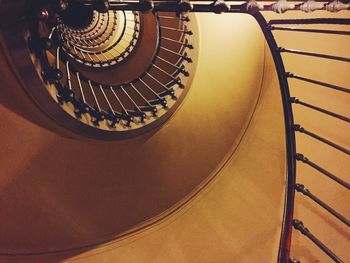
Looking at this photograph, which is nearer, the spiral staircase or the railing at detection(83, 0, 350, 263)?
the railing at detection(83, 0, 350, 263)

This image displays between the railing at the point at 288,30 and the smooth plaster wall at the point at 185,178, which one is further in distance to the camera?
the smooth plaster wall at the point at 185,178

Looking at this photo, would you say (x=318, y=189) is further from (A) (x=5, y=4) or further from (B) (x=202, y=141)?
(A) (x=5, y=4)

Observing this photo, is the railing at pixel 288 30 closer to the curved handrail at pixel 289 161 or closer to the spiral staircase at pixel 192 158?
the curved handrail at pixel 289 161

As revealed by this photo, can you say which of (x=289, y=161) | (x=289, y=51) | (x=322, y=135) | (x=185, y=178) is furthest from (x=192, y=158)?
(x=289, y=51)

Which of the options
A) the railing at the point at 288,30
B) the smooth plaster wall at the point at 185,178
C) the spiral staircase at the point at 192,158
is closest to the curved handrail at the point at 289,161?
the railing at the point at 288,30

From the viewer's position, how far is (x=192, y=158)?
176 inches

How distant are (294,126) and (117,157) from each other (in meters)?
2.32

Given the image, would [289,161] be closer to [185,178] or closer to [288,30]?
[288,30]

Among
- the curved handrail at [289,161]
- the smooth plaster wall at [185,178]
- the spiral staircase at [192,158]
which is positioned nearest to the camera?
the curved handrail at [289,161]

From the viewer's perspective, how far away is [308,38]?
11.8 ft

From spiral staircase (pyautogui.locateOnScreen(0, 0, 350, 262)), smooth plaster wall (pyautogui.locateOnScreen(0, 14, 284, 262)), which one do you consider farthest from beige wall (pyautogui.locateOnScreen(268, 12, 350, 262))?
smooth plaster wall (pyautogui.locateOnScreen(0, 14, 284, 262))

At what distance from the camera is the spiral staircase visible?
3.45m

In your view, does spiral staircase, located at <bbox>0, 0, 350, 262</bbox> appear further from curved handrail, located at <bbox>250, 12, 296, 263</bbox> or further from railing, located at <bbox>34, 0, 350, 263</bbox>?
railing, located at <bbox>34, 0, 350, 263</bbox>

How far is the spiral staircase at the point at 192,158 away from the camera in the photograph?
345 cm
